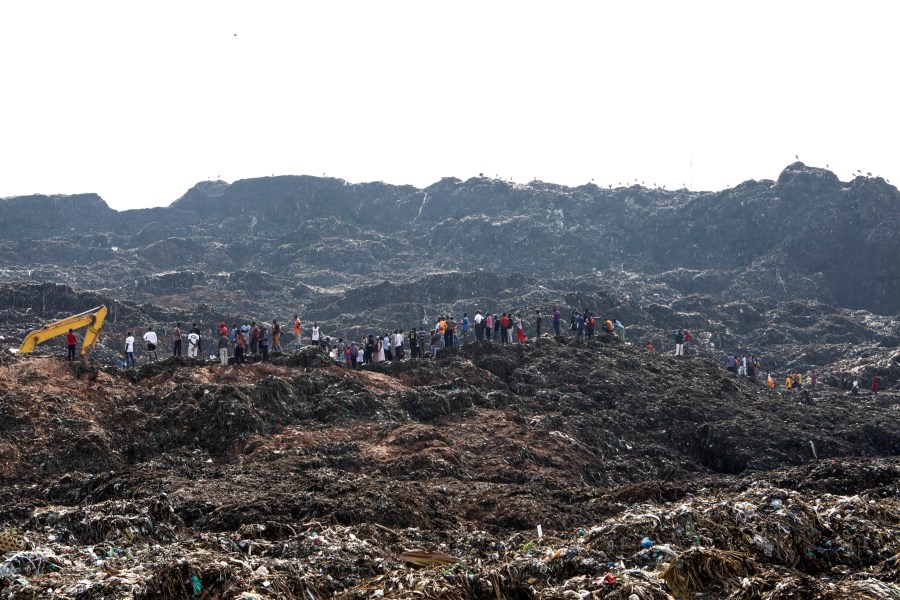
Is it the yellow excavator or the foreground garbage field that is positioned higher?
the yellow excavator

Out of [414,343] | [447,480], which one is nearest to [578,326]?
[414,343]

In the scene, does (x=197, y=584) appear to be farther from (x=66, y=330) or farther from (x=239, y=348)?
(x=66, y=330)

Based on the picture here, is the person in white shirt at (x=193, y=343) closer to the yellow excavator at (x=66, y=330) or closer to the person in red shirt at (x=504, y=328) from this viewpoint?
the yellow excavator at (x=66, y=330)

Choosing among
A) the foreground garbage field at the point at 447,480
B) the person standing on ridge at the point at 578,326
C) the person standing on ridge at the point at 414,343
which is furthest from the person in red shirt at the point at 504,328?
the person standing on ridge at the point at 414,343

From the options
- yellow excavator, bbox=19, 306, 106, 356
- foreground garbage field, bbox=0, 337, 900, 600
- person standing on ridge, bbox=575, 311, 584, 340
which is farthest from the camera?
person standing on ridge, bbox=575, 311, 584, 340

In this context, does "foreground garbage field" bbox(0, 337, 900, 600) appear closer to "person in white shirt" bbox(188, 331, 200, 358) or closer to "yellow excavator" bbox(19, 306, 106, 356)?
"person in white shirt" bbox(188, 331, 200, 358)

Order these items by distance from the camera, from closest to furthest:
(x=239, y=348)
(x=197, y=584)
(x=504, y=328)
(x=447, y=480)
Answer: (x=197, y=584), (x=447, y=480), (x=239, y=348), (x=504, y=328)

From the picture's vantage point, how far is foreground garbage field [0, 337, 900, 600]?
367 inches

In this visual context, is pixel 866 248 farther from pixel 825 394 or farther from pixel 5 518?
pixel 5 518

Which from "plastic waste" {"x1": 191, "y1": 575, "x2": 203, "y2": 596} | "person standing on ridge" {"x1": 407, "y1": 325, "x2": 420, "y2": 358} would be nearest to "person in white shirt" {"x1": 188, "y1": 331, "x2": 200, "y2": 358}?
"person standing on ridge" {"x1": 407, "y1": 325, "x2": 420, "y2": 358}

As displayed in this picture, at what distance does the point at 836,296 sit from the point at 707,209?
15.0 meters

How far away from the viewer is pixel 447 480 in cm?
1769

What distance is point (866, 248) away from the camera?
58.8 metres

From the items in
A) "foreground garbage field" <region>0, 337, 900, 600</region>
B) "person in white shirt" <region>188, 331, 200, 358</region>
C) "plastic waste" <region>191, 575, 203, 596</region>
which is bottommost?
"foreground garbage field" <region>0, 337, 900, 600</region>
